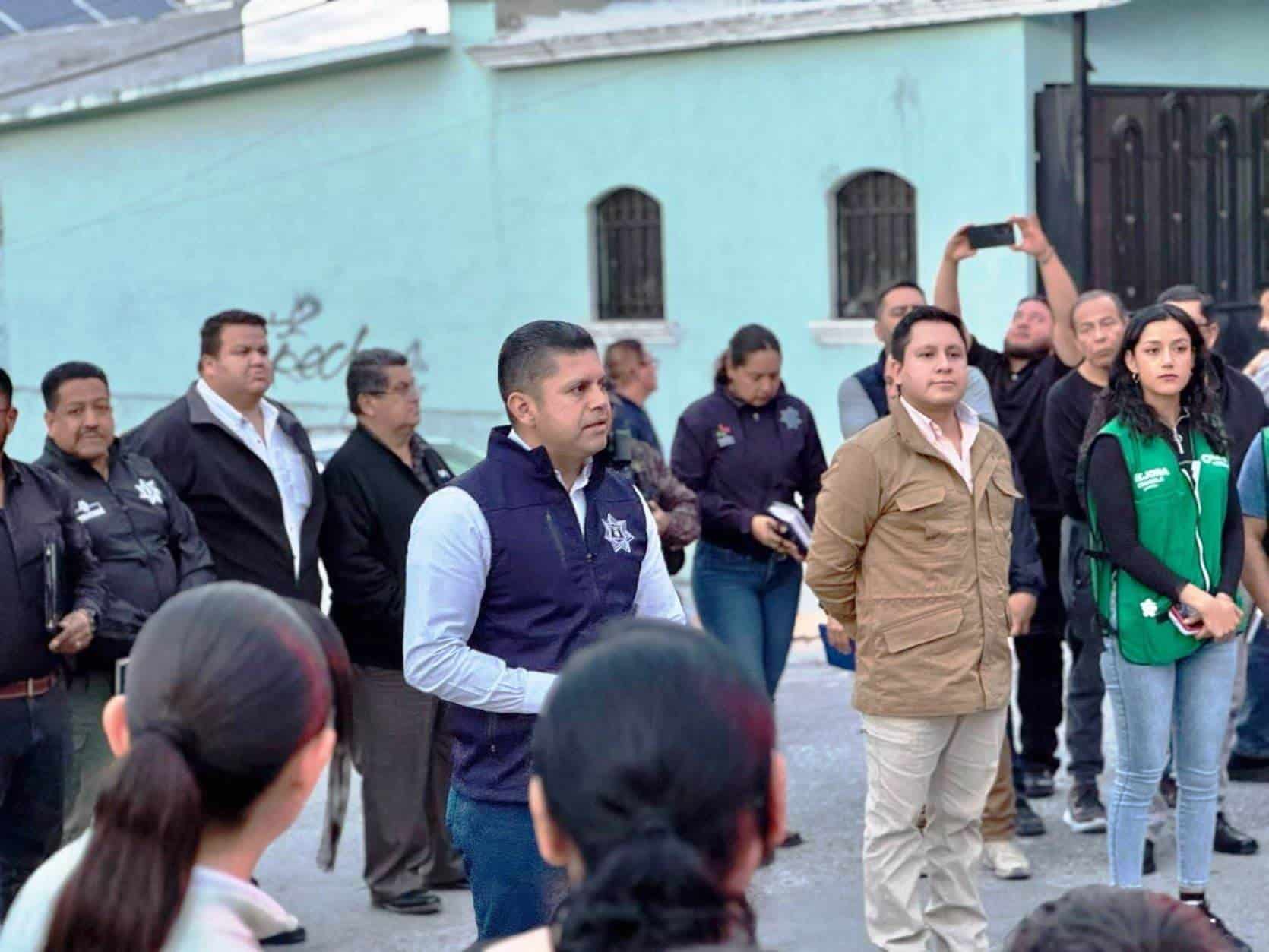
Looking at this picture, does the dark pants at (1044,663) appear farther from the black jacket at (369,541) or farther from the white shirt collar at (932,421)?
the black jacket at (369,541)

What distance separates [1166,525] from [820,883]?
182 centimetres

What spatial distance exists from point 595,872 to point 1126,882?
13.3 ft

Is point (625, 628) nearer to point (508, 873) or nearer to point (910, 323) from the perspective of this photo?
point (508, 873)

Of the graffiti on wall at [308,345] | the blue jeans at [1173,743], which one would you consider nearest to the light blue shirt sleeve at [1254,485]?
the blue jeans at [1173,743]

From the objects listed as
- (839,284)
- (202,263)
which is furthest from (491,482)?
(202,263)

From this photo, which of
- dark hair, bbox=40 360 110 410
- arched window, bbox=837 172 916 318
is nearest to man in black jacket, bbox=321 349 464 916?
dark hair, bbox=40 360 110 410

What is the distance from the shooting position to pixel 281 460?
20.6ft

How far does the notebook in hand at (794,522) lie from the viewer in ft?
22.4

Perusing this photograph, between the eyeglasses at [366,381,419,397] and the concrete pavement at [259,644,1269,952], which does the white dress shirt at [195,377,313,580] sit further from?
the concrete pavement at [259,644,1269,952]

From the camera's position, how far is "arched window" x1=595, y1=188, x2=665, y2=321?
49.2ft

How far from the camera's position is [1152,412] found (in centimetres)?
546

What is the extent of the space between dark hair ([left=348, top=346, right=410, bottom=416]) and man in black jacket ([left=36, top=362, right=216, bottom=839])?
2.30ft

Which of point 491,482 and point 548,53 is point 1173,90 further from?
point 491,482

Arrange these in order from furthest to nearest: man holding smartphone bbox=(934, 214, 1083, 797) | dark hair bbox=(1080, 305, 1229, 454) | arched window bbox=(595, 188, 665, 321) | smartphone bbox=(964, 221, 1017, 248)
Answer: arched window bbox=(595, 188, 665, 321), smartphone bbox=(964, 221, 1017, 248), man holding smartphone bbox=(934, 214, 1083, 797), dark hair bbox=(1080, 305, 1229, 454)
